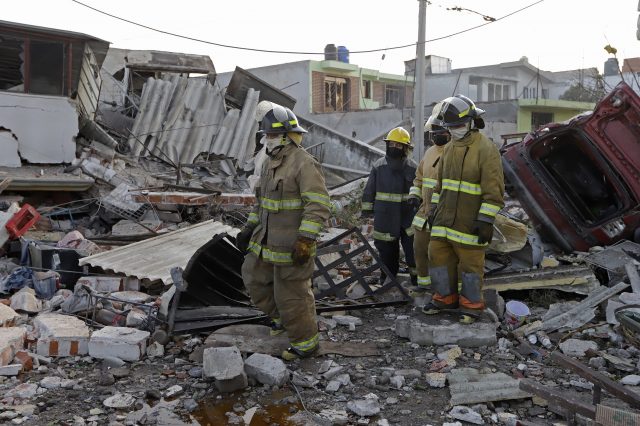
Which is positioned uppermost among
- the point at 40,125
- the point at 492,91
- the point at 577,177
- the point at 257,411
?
the point at 492,91

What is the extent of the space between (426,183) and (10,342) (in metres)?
3.60

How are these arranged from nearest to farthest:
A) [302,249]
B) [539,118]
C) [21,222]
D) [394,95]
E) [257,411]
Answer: [257,411] → [302,249] → [21,222] → [539,118] → [394,95]

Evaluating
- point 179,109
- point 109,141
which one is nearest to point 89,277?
point 109,141

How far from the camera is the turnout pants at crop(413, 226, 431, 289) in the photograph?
18.9ft

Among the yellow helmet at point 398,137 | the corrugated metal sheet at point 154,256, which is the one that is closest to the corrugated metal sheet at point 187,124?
A: the corrugated metal sheet at point 154,256

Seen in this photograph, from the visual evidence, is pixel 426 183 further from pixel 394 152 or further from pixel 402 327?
pixel 402 327

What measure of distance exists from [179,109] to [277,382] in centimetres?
1077

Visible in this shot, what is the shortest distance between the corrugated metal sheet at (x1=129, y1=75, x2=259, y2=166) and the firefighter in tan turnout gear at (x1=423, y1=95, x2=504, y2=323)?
922 centimetres

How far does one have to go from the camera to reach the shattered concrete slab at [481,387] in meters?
3.86

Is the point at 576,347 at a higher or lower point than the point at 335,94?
lower

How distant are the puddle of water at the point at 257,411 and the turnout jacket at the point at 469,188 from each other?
1839mm

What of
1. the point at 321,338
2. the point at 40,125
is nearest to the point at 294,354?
the point at 321,338

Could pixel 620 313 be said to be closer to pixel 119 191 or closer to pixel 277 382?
pixel 277 382

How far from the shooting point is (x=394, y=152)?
635 cm
